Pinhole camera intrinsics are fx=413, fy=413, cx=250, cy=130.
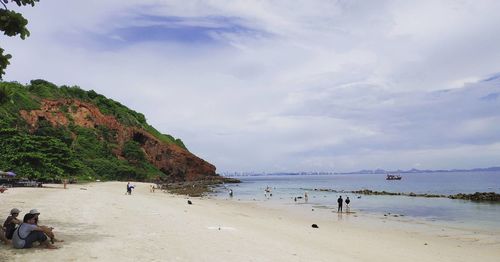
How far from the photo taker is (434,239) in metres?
24.0

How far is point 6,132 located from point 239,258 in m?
42.0

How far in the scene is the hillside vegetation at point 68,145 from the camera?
142ft

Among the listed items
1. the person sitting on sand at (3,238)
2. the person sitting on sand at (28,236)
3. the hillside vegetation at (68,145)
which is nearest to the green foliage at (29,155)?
the hillside vegetation at (68,145)

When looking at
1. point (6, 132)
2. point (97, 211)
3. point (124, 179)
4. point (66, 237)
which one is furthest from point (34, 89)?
point (66, 237)

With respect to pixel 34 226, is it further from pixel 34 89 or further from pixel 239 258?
pixel 34 89

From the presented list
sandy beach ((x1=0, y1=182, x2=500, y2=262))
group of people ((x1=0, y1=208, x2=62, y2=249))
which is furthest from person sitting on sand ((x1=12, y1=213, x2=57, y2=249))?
sandy beach ((x1=0, y1=182, x2=500, y2=262))

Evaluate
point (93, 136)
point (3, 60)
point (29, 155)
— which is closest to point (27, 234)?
point (3, 60)

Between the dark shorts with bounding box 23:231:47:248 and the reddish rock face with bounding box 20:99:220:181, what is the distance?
8337 centimetres

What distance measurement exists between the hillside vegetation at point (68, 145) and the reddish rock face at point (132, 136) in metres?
1.01

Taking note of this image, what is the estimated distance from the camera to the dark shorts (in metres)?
Answer: 11.2

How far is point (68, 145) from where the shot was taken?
287 feet

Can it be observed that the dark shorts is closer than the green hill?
Yes

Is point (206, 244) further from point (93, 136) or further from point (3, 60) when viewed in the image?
point (93, 136)

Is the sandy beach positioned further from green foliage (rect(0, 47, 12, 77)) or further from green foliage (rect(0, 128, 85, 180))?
green foliage (rect(0, 128, 85, 180))
